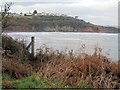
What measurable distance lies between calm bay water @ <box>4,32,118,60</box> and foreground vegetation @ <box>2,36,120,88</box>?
0.51 metres

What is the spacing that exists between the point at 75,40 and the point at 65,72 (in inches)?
148

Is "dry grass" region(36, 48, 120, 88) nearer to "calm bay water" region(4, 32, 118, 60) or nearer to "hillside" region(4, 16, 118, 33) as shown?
"calm bay water" region(4, 32, 118, 60)

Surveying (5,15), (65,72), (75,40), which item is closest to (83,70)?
(65,72)

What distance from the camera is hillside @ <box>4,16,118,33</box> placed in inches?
562

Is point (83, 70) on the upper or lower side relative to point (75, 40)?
lower

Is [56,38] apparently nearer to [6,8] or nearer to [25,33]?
[25,33]

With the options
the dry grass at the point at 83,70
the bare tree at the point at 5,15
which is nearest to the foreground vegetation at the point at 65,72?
the dry grass at the point at 83,70

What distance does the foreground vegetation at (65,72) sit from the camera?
35.4ft

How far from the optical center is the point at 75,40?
48.5 feet

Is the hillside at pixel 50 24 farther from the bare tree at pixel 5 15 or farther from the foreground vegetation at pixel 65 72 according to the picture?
the foreground vegetation at pixel 65 72

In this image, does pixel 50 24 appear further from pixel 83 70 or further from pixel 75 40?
pixel 83 70

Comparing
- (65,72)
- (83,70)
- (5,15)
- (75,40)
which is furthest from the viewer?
(5,15)

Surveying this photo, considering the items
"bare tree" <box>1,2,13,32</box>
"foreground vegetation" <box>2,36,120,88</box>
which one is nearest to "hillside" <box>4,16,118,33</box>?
"bare tree" <box>1,2,13,32</box>

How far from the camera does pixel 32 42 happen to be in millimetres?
15148
